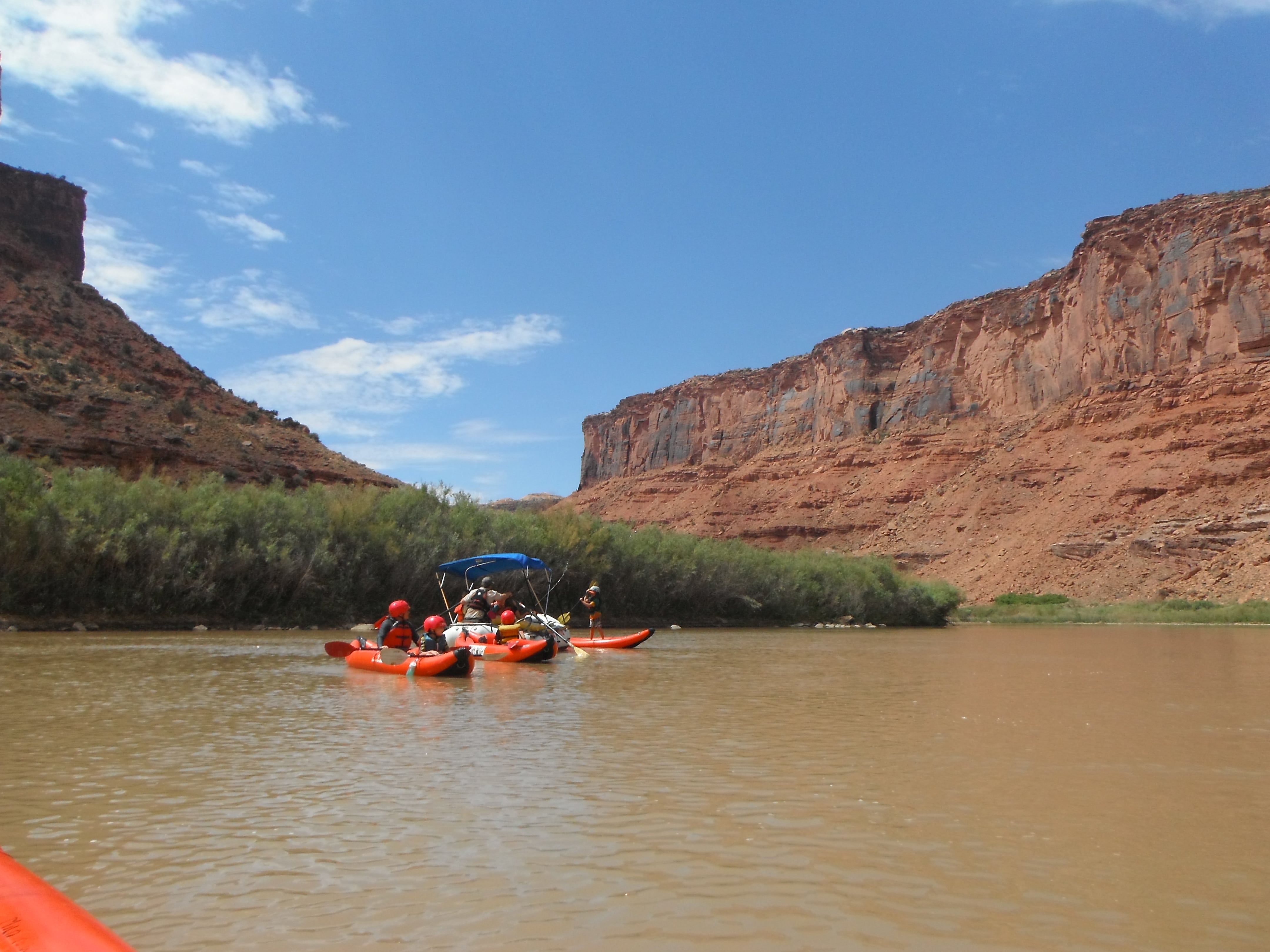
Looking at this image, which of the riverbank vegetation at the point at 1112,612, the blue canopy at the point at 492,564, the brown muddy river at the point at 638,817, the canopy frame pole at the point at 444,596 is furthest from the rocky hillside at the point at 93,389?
the riverbank vegetation at the point at 1112,612

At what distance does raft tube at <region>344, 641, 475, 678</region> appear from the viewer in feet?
48.6

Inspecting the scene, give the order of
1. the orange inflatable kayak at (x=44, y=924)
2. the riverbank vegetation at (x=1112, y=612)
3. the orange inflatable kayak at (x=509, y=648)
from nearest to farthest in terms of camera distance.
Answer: the orange inflatable kayak at (x=44, y=924)
the orange inflatable kayak at (x=509, y=648)
the riverbank vegetation at (x=1112, y=612)

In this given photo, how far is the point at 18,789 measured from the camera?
6535mm

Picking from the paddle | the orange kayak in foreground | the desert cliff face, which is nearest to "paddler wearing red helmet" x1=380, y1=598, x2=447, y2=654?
the paddle

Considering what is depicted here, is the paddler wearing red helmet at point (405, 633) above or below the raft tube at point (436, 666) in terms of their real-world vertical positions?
above

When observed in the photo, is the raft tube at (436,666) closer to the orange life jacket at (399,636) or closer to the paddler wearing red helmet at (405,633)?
the paddler wearing red helmet at (405,633)

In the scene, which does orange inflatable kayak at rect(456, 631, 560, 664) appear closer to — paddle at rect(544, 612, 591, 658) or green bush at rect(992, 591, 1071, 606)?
paddle at rect(544, 612, 591, 658)

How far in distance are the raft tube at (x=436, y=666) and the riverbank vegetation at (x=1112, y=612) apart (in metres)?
38.0

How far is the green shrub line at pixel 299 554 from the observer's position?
24.6 metres

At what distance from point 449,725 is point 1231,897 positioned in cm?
717

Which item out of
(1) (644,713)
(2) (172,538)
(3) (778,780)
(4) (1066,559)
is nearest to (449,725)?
(1) (644,713)

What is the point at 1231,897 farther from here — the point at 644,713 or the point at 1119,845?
the point at 644,713

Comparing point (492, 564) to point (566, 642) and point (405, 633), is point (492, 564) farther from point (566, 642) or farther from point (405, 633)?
point (405, 633)

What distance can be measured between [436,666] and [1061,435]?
2477 inches
